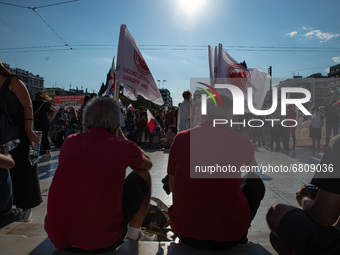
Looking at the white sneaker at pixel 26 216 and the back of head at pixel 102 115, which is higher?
the back of head at pixel 102 115

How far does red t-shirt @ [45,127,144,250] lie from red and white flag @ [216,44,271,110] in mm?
4247

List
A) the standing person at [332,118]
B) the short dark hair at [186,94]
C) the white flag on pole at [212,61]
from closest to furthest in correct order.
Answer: the white flag on pole at [212,61] → the short dark hair at [186,94] → the standing person at [332,118]

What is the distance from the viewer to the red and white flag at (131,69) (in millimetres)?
3676

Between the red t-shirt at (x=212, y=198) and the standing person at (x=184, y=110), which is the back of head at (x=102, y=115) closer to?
the red t-shirt at (x=212, y=198)

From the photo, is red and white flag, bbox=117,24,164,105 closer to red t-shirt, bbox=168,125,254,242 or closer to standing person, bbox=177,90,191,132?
red t-shirt, bbox=168,125,254,242

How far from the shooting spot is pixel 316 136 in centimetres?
875

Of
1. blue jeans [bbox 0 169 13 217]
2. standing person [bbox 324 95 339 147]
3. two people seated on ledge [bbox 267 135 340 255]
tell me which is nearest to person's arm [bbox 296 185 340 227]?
two people seated on ledge [bbox 267 135 340 255]

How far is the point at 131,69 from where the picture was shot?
12.3 feet

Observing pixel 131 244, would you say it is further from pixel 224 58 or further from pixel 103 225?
pixel 224 58

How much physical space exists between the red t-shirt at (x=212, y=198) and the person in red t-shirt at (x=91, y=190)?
1.11 feet

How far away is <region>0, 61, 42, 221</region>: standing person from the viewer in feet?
8.48

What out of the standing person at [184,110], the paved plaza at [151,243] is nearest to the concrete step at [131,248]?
the paved plaza at [151,243]

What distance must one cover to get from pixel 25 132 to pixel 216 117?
81.5 inches

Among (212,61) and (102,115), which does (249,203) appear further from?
(212,61)
